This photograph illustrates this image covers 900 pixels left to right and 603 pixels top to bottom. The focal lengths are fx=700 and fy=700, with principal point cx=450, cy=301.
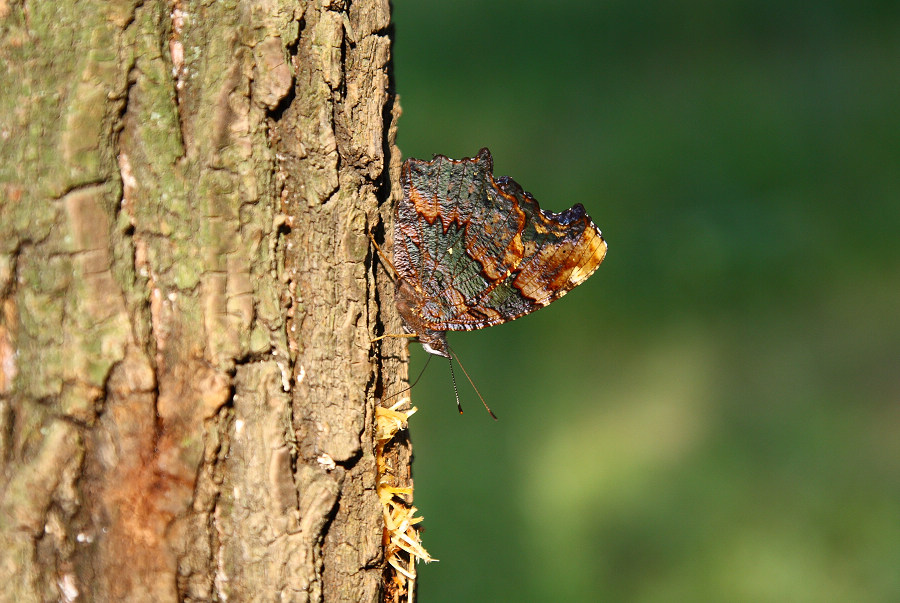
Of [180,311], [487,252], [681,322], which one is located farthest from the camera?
[681,322]

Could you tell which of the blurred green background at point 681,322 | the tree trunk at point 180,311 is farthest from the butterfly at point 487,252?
the blurred green background at point 681,322

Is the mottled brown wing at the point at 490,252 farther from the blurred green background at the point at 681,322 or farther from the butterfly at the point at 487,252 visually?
the blurred green background at the point at 681,322

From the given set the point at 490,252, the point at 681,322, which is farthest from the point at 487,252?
the point at 681,322

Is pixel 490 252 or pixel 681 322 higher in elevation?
pixel 681 322

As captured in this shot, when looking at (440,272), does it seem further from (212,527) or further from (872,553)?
(872,553)

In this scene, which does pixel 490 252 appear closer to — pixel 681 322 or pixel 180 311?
pixel 180 311

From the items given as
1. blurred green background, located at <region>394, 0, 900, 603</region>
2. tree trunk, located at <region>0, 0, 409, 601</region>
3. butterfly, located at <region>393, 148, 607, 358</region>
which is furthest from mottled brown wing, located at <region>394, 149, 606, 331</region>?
blurred green background, located at <region>394, 0, 900, 603</region>

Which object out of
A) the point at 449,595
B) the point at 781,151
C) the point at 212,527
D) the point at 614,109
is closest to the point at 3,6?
the point at 212,527
